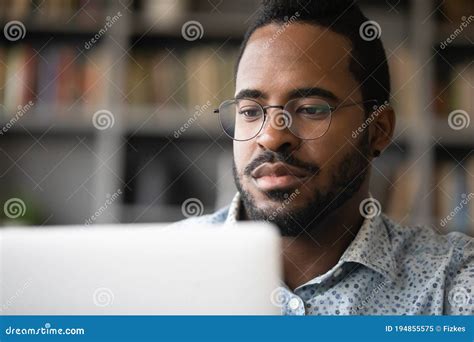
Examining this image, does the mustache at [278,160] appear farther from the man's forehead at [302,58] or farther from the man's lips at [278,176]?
the man's forehead at [302,58]

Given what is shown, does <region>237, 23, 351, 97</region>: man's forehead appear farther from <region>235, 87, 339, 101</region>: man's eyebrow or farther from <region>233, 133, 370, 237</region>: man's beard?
<region>233, 133, 370, 237</region>: man's beard

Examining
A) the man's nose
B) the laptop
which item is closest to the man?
the man's nose

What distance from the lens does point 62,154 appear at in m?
1.13

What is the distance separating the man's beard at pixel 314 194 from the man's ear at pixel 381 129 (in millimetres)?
13

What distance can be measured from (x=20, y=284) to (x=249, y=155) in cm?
41

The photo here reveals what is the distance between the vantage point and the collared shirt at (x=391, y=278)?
95cm

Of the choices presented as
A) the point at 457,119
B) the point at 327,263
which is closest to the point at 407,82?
the point at 457,119

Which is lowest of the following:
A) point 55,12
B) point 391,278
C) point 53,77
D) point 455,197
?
point 391,278

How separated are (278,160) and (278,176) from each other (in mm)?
28

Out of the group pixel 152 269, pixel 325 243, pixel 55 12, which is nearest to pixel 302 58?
pixel 325 243

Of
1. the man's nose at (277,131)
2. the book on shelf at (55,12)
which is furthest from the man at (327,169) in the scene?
the book on shelf at (55,12)

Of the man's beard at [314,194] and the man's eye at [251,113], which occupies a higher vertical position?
the man's eye at [251,113]

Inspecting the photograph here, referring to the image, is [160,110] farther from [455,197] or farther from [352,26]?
[455,197]

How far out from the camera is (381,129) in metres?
1.01
